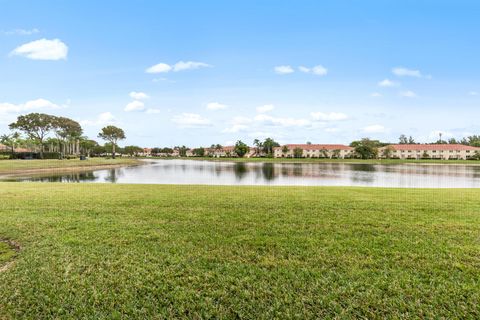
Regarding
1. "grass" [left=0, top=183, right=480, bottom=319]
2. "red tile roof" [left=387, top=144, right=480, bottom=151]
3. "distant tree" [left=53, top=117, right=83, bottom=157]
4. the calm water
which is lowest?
the calm water

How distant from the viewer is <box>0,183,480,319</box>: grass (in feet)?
9.93

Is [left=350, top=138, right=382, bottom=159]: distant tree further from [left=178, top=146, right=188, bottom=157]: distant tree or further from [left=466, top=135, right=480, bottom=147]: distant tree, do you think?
[left=178, top=146, right=188, bottom=157]: distant tree

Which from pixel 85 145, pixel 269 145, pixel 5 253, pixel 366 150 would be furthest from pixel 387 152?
pixel 5 253

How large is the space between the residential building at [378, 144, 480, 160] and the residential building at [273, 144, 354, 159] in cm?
1296

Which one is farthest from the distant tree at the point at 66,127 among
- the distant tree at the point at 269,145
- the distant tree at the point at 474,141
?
the distant tree at the point at 474,141

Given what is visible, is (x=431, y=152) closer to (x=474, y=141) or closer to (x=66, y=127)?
(x=474, y=141)

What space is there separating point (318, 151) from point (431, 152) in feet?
122

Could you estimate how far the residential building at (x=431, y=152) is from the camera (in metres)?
93.6

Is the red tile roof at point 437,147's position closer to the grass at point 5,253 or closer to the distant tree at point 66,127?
the distant tree at point 66,127

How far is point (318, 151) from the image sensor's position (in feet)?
367

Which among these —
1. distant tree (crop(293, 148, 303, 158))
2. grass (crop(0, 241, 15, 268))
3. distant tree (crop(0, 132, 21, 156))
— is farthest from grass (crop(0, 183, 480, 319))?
distant tree (crop(293, 148, 303, 158))

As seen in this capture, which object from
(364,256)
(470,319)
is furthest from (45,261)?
(470,319)

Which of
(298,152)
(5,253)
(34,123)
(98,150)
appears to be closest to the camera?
(5,253)

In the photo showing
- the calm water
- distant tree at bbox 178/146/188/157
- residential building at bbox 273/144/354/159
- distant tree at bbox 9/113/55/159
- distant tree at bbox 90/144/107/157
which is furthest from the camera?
distant tree at bbox 178/146/188/157
